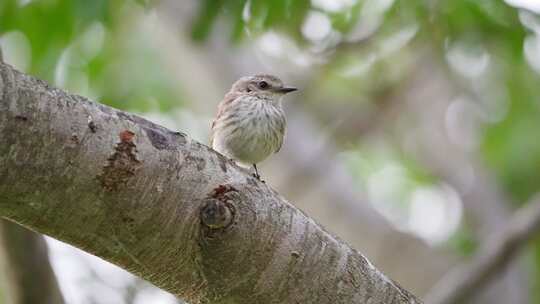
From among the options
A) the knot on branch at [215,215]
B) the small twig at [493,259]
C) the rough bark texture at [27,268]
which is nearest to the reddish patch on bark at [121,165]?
the knot on branch at [215,215]

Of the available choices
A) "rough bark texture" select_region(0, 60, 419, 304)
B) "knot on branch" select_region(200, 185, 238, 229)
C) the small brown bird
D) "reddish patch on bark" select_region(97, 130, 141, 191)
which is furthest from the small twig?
"reddish patch on bark" select_region(97, 130, 141, 191)

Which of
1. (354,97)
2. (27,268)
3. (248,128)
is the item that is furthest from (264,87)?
(354,97)

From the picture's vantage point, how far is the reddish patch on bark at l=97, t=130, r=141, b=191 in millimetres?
2746

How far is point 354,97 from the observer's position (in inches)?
421

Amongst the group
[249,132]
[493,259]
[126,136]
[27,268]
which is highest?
[249,132]

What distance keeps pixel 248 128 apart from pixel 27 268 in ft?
6.91

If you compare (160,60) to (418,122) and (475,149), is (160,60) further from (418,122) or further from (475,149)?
(475,149)

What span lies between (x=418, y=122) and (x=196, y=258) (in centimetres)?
808

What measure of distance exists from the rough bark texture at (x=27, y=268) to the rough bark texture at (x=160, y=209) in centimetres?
158

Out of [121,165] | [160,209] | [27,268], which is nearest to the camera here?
[121,165]

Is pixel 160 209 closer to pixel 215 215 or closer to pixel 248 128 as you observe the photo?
pixel 215 215

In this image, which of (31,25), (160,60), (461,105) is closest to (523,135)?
(461,105)

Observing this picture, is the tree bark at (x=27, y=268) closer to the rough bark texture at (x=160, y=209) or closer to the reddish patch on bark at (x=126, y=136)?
the rough bark texture at (x=160, y=209)

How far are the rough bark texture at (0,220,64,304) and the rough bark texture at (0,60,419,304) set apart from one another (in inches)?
62.3
